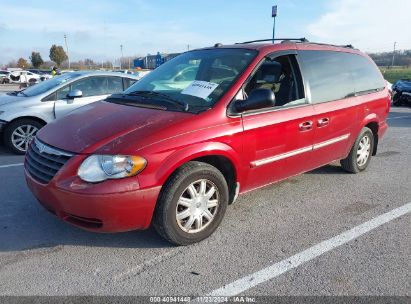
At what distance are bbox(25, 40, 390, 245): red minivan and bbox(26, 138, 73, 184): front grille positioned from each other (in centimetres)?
1

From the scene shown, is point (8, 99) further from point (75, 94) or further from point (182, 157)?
point (182, 157)

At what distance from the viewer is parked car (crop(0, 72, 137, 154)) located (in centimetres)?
652

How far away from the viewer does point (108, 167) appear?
113 inches

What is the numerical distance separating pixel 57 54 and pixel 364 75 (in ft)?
260

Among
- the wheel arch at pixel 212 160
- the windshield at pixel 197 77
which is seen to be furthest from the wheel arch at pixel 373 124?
the wheel arch at pixel 212 160

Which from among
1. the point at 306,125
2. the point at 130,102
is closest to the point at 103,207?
the point at 130,102

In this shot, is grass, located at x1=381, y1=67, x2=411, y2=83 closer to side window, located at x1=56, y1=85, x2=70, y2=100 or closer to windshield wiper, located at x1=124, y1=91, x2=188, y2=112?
side window, located at x1=56, y1=85, x2=70, y2=100

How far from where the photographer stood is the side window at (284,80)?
160 inches

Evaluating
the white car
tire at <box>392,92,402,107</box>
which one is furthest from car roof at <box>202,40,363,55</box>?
the white car

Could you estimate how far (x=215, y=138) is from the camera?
329 centimetres

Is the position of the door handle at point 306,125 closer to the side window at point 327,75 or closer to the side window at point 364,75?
the side window at point 327,75

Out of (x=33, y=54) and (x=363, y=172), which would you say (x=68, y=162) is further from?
(x=33, y=54)

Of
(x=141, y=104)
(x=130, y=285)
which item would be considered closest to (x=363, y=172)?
(x=141, y=104)

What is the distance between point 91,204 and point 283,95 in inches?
95.2
